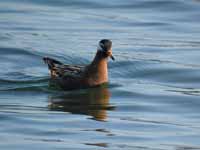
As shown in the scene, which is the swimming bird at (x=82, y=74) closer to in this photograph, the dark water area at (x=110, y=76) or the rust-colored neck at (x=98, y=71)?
the rust-colored neck at (x=98, y=71)

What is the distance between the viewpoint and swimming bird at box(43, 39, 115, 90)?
18.5 meters

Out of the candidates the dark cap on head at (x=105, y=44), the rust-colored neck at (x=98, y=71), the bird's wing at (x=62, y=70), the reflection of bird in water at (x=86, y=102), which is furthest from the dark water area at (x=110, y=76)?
the dark cap on head at (x=105, y=44)

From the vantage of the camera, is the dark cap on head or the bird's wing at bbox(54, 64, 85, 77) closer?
the dark cap on head

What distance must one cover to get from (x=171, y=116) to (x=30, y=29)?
8984 millimetres

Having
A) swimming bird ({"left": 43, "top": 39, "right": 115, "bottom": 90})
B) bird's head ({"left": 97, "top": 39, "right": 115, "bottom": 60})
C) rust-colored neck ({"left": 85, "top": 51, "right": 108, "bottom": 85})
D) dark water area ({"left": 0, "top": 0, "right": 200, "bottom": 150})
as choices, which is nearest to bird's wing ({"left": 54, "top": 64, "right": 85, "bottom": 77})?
swimming bird ({"left": 43, "top": 39, "right": 115, "bottom": 90})

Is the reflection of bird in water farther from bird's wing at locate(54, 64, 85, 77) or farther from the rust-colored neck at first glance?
bird's wing at locate(54, 64, 85, 77)

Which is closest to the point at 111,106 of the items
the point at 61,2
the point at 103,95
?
the point at 103,95

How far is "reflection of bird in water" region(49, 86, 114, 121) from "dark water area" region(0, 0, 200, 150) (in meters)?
0.02

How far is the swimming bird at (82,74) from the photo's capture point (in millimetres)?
18547

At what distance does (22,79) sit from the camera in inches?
758

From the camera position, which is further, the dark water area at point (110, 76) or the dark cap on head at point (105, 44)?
the dark cap on head at point (105, 44)

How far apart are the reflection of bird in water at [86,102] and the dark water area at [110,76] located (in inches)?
0.7

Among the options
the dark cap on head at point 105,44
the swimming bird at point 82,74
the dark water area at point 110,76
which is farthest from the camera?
the swimming bird at point 82,74

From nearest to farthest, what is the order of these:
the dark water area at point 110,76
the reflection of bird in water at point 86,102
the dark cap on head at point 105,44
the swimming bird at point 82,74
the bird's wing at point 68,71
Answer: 1. the dark water area at point 110,76
2. the reflection of bird in water at point 86,102
3. the dark cap on head at point 105,44
4. the swimming bird at point 82,74
5. the bird's wing at point 68,71
